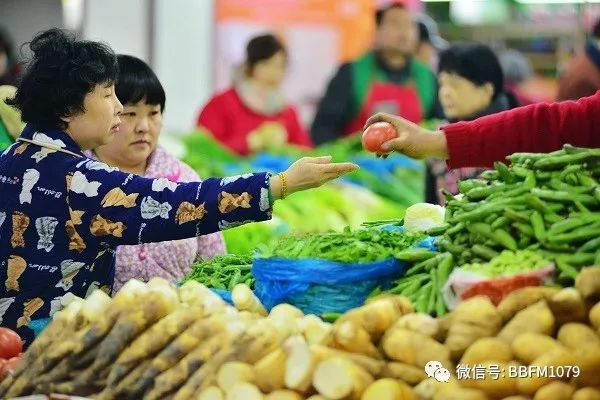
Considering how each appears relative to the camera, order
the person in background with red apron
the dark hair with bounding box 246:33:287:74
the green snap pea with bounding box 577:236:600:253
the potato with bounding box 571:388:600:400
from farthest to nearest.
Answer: the dark hair with bounding box 246:33:287:74 → the person in background with red apron → the green snap pea with bounding box 577:236:600:253 → the potato with bounding box 571:388:600:400

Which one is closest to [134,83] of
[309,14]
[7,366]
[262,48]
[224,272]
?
[224,272]

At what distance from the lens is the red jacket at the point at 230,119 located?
29.7 feet

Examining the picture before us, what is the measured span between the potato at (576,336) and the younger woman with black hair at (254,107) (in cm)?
622

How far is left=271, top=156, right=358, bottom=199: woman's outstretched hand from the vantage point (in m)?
3.33

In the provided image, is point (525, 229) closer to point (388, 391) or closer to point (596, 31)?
point (388, 391)

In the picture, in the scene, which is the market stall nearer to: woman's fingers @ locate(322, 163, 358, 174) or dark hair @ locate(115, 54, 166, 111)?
woman's fingers @ locate(322, 163, 358, 174)

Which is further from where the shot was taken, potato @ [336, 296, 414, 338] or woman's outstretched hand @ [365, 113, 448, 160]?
woman's outstretched hand @ [365, 113, 448, 160]

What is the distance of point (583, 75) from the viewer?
7082 mm

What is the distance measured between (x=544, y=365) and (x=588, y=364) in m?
0.10

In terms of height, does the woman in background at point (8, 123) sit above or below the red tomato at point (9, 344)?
above

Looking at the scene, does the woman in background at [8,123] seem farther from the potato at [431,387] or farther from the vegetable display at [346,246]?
the potato at [431,387]

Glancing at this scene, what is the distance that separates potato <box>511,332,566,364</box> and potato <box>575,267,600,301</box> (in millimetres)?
163

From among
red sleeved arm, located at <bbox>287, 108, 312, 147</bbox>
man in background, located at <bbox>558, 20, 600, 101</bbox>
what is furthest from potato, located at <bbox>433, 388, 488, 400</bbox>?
red sleeved arm, located at <bbox>287, 108, 312, 147</bbox>

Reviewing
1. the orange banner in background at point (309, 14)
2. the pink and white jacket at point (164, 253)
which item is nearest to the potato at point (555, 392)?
the pink and white jacket at point (164, 253)
